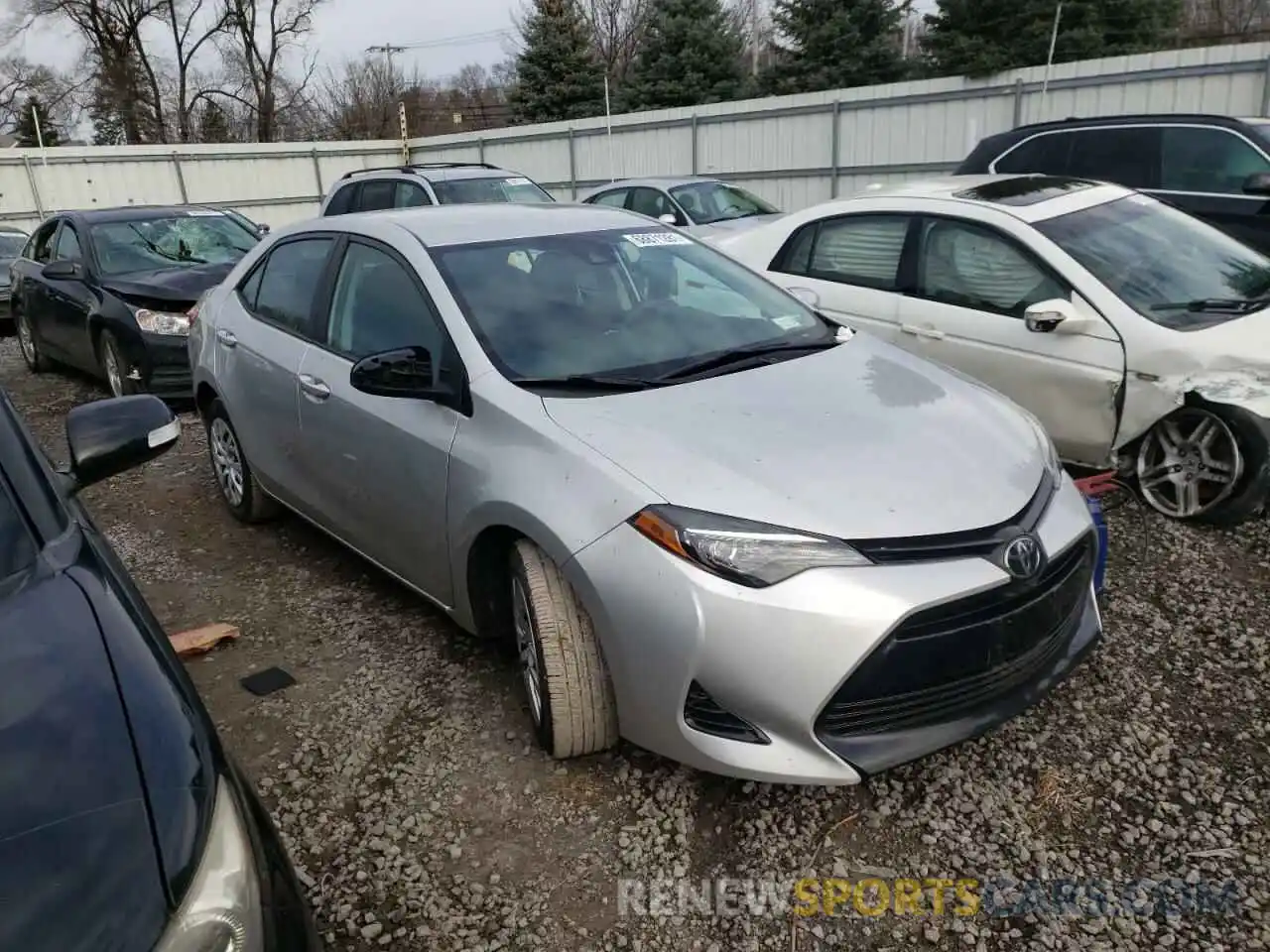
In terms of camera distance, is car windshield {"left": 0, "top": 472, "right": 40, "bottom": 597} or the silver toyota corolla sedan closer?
car windshield {"left": 0, "top": 472, "right": 40, "bottom": 597}

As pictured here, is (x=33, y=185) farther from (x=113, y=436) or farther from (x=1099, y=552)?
(x=1099, y=552)

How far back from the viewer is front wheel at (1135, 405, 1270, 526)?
4176 millimetres

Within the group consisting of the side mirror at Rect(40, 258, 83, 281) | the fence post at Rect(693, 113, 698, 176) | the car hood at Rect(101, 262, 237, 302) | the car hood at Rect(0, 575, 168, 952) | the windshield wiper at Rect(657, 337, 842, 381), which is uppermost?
the fence post at Rect(693, 113, 698, 176)

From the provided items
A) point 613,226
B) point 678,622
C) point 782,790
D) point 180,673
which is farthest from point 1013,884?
point 613,226

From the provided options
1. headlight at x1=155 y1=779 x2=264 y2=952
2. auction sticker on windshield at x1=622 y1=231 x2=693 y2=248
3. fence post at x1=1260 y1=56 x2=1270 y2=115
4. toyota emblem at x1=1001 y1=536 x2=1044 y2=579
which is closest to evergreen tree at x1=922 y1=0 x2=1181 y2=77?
fence post at x1=1260 y1=56 x2=1270 y2=115

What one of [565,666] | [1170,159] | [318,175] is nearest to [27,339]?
[565,666]

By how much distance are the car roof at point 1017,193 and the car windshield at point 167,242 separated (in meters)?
5.48

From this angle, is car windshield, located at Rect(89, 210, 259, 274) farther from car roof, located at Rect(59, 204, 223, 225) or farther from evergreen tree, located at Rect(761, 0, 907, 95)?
evergreen tree, located at Rect(761, 0, 907, 95)

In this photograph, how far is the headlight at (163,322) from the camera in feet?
23.6

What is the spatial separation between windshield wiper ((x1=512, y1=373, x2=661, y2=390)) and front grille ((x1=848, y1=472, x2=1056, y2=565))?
971 millimetres

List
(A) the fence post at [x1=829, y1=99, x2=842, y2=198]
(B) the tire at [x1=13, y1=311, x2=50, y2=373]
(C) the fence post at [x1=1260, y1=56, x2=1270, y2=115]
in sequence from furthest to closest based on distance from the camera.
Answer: (A) the fence post at [x1=829, y1=99, x2=842, y2=198], (C) the fence post at [x1=1260, y1=56, x2=1270, y2=115], (B) the tire at [x1=13, y1=311, x2=50, y2=373]

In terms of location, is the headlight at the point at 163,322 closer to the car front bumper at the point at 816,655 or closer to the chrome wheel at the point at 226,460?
the chrome wheel at the point at 226,460

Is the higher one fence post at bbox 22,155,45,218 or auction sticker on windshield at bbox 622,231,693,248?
fence post at bbox 22,155,45,218

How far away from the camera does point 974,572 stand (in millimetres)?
2455
